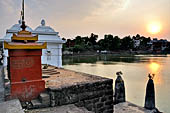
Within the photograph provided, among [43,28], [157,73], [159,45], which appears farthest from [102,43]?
[43,28]

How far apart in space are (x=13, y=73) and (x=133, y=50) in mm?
61316

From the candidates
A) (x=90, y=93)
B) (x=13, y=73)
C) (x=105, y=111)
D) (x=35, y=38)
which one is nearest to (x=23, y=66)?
(x=13, y=73)

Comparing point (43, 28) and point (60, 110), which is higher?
point (43, 28)

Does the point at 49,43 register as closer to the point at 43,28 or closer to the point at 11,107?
the point at 43,28

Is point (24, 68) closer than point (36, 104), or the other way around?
point (36, 104)

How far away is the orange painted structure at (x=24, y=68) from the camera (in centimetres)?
253

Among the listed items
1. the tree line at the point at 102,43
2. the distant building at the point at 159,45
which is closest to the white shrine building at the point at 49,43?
the tree line at the point at 102,43

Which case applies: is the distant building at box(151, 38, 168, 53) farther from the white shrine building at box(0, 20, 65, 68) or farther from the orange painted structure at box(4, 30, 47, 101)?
the orange painted structure at box(4, 30, 47, 101)

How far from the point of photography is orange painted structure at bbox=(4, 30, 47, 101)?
2529 mm

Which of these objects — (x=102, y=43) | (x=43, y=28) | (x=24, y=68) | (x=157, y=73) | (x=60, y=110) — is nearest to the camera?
(x=60, y=110)

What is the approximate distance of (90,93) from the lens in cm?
300

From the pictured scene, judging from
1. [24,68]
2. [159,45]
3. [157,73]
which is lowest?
[157,73]

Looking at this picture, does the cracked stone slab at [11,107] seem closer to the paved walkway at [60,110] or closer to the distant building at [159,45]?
the paved walkway at [60,110]

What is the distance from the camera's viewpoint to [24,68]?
2.62m
